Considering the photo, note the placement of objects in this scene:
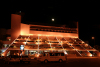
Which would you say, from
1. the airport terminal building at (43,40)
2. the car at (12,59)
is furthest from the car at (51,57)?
the airport terminal building at (43,40)

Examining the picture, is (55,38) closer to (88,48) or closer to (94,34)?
(88,48)

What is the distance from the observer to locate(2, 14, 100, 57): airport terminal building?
29.7 m

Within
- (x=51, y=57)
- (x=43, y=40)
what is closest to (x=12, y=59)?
(x=51, y=57)

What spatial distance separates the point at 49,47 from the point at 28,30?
9069 mm

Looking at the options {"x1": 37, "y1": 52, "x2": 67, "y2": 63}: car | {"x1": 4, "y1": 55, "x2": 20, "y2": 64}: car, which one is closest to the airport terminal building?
{"x1": 37, "y1": 52, "x2": 67, "y2": 63}: car

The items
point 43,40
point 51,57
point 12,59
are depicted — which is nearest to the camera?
point 12,59

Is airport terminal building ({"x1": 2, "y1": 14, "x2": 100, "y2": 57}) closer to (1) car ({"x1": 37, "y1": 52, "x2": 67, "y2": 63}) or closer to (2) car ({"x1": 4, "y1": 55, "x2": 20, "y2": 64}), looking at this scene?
(1) car ({"x1": 37, "y1": 52, "x2": 67, "y2": 63})

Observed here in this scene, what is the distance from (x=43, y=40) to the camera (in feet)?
113

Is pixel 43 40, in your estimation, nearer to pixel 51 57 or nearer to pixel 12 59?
pixel 51 57

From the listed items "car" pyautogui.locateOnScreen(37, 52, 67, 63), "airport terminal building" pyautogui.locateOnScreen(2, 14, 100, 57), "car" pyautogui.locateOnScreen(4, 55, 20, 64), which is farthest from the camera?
"airport terminal building" pyautogui.locateOnScreen(2, 14, 100, 57)

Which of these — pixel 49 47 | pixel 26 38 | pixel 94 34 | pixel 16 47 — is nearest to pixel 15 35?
pixel 26 38

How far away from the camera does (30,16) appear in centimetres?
4275

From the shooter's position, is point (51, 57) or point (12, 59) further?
point (51, 57)

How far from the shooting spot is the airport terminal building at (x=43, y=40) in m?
29.7
